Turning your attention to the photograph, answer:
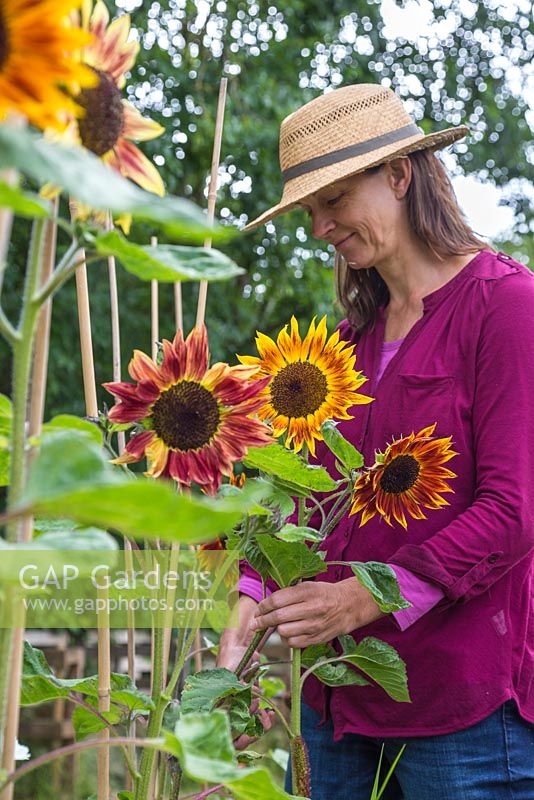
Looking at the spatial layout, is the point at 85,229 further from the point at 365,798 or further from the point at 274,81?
the point at 274,81

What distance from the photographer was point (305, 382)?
93cm

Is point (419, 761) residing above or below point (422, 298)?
below

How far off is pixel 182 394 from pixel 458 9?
486cm

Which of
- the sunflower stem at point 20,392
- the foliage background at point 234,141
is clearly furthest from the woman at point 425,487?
the foliage background at point 234,141

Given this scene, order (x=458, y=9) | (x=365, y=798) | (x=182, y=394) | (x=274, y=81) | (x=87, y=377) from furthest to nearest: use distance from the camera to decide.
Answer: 1. (x=458, y=9)
2. (x=274, y=81)
3. (x=365, y=798)
4. (x=87, y=377)
5. (x=182, y=394)

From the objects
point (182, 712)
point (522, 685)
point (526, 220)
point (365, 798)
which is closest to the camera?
point (182, 712)

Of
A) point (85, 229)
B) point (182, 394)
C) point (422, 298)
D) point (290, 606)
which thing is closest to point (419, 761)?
point (290, 606)

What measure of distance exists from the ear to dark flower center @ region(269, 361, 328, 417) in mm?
501

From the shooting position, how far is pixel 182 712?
82 cm

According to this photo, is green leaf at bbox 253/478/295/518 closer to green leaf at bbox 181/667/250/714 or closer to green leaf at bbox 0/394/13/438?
green leaf at bbox 181/667/250/714

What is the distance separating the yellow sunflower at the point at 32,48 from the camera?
0.40 meters

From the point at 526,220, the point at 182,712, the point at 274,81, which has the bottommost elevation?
the point at 182,712

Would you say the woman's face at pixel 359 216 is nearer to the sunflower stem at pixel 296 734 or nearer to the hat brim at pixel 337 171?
the hat brim at pixel 337 171

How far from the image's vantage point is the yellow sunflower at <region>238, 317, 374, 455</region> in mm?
917
